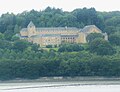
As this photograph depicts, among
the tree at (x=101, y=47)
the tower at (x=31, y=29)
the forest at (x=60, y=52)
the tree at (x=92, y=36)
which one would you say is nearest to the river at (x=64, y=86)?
the forest at (x=60, y=52)

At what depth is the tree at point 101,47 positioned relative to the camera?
3098 inches

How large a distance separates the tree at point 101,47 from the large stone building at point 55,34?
9.43 m

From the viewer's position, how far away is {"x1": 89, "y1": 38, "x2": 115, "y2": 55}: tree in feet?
258

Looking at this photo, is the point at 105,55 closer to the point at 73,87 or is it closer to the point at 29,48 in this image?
the point at 29,48

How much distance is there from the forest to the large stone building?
159 cm

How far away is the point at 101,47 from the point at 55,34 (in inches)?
593

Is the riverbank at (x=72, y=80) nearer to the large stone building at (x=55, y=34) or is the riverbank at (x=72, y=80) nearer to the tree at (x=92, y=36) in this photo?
the tree at (x=92, y=36)

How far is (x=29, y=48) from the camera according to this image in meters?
81.1

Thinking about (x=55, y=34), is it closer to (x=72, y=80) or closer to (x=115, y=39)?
(x=115, y=39)

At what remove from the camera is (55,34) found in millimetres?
93312

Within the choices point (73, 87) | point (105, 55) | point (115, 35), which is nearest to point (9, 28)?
point (115, 35)

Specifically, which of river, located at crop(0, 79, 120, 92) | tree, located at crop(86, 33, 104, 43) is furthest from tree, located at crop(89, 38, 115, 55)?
river, located at crop(0, 79, 120, 92)

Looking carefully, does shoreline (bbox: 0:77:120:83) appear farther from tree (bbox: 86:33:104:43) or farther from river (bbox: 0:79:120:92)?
tree (bbox: 86:33:104:43)

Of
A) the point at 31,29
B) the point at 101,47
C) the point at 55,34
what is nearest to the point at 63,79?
the point at 101,47
